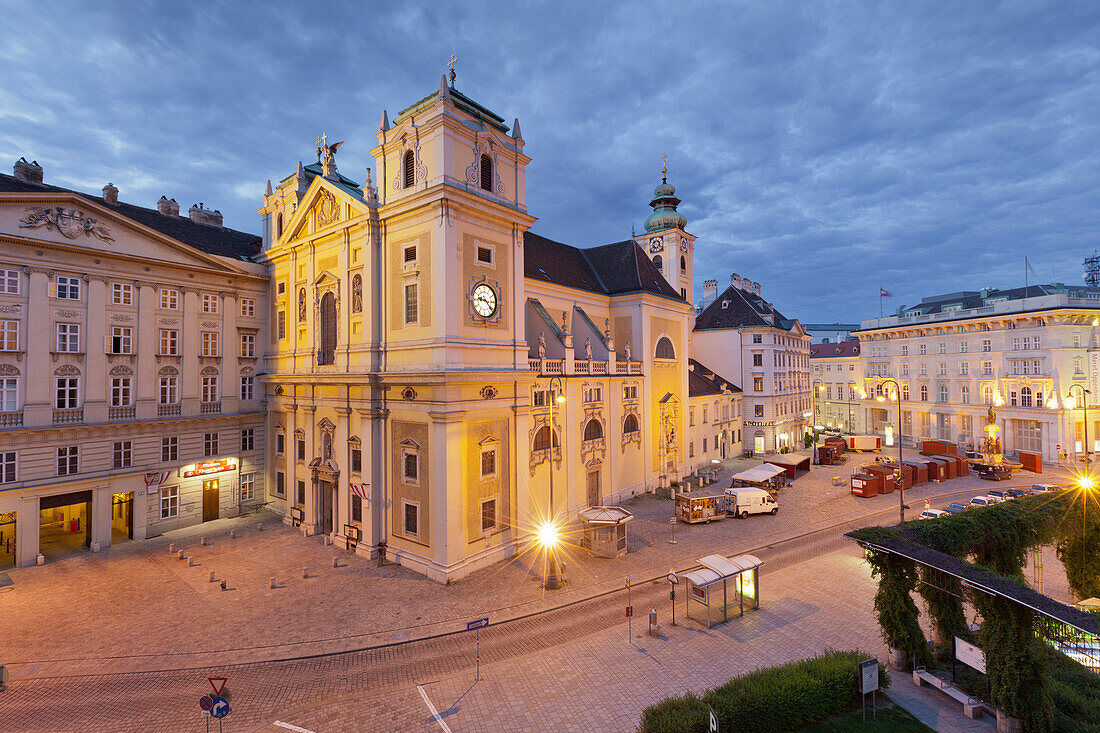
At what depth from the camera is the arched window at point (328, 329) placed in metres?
28.7

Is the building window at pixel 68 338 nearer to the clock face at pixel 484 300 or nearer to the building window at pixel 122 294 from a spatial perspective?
the building window at pixel 122 294

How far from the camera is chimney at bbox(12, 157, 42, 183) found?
2786 cm

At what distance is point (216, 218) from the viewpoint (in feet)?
123

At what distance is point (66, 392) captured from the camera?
83.4 ft

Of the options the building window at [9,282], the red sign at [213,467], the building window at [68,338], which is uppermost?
the building window at [9,282]

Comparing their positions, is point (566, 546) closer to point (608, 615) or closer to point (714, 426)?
point (608, 615)

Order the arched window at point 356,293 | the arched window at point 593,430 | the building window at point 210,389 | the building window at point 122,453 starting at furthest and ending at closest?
the arched window at point 593,430
the building window at point 210,389
the building window at point 122,453
the arched window at point 356,293

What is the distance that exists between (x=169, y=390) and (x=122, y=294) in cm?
607

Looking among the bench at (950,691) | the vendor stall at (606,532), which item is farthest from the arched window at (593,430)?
the bench at (950,691)

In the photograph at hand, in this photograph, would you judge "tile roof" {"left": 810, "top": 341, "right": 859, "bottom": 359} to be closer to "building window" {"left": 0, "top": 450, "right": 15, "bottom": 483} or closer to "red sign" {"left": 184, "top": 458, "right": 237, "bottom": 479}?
"red sign" {"left": 184, "top": 458, "right": 237, "bottom": 479}

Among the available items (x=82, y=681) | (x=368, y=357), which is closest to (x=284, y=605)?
(x=82, y=681)

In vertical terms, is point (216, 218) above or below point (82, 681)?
above

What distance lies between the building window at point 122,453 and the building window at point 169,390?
2.94 meters

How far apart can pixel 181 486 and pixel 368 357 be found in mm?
16099
